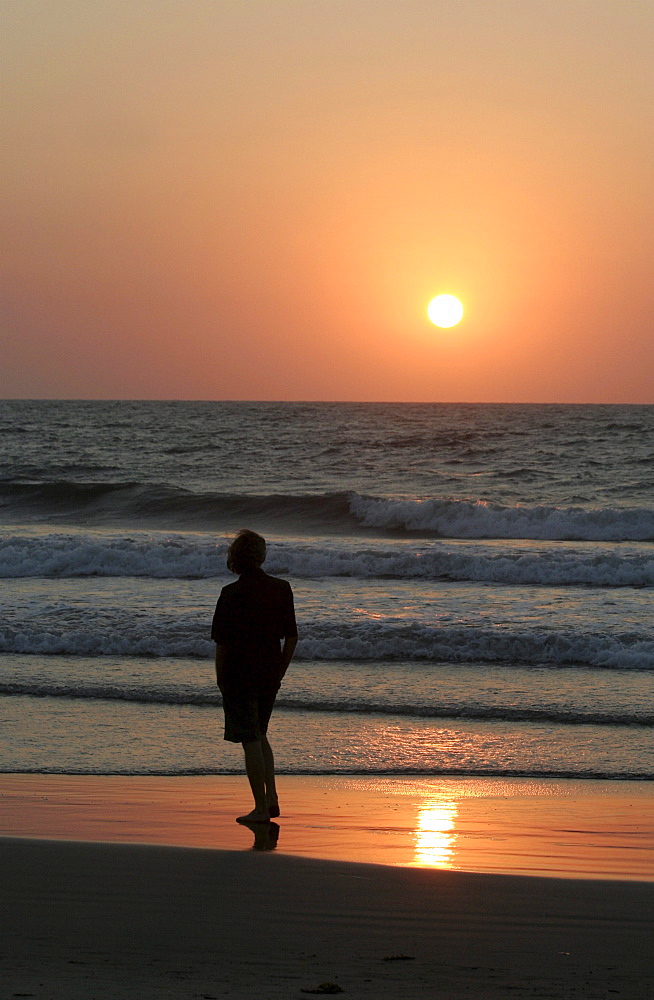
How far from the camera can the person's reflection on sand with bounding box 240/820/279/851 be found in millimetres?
5016

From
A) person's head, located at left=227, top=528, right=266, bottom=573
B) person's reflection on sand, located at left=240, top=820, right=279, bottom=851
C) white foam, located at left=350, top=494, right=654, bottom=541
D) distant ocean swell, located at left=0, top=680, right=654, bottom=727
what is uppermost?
person's head, located at left=227, top=528, right=266, bottom=573

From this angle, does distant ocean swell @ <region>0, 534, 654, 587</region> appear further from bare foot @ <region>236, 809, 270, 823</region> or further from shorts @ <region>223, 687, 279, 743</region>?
shorts @ <region>223, 687, 279, 743</region>

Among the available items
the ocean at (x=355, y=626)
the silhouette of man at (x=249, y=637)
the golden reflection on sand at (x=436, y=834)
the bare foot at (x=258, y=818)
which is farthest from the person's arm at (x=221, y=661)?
the ocean at (x=355, y=626)

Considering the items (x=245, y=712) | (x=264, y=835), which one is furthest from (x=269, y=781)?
(x=245, y=712)

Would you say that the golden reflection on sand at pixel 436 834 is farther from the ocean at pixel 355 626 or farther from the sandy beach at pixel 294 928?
the ocean at pixel 355 626

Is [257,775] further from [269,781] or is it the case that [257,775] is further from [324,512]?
Answer: [324,512]

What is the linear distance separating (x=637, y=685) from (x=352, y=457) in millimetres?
31978

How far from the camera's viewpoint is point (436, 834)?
5324 mm

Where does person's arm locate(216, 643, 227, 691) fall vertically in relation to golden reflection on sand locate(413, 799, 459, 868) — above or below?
above

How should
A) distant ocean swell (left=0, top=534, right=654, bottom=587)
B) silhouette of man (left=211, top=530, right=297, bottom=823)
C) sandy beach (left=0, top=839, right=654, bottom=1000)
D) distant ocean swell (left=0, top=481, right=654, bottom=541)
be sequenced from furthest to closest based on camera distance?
distant ocean swell (left=0, top=481, right=654, bottom=541)
distant ocean swell (left=0, top=534, right=654, bottom=587)
silhouette of man (left=211, top=530, right=297, bottom=823)
sandy beach (left=0, top=839, right=654, bottom=1000)

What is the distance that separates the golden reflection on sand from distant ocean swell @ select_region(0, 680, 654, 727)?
7.52ft

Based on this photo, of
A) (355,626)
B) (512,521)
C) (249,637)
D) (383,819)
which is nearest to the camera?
(249,637)

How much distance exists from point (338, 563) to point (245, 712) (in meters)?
11.5

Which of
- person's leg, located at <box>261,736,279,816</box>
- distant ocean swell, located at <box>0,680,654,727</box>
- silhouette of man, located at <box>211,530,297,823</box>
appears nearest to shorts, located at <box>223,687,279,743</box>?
silhouette of man, located at <box>211,530,297,823</box>
